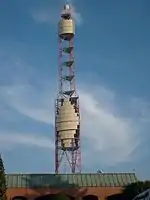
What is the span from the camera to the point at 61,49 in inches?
3802

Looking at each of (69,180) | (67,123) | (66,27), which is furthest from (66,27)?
(69,180)

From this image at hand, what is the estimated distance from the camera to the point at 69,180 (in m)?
73.0

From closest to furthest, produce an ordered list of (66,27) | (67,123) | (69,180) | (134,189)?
(134,189) → (69,180) → (67,123) → (66,27)

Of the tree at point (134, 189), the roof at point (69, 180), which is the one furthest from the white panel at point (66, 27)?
the tree at point (134, 189)

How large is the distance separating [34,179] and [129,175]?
15552 mm

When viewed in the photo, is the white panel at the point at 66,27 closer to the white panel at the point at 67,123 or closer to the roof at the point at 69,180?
the white panel at the point at 67,123

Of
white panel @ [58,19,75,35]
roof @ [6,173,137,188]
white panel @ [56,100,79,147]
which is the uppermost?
white panel @ [58,19,75,35]

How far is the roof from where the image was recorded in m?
71.8

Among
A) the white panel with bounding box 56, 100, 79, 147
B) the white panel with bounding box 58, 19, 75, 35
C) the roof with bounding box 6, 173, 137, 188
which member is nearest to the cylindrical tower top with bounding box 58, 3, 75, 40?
the white panel with bounding box 58, 19, 75, 35

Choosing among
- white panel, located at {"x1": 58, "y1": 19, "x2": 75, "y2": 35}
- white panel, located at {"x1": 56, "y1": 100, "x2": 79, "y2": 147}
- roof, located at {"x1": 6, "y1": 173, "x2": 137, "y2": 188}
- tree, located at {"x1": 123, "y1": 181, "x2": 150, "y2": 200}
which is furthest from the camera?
white panel, located at {"x1": 58, "y1": 19, "x2": 75, "y2": 35}

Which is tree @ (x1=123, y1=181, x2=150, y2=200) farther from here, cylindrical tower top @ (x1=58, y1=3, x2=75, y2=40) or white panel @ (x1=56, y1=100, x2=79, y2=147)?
cylindrical tower top @ (x1=58, y1=3, x2=75, y2=40)

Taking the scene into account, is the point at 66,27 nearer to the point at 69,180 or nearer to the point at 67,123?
the point at 67,123

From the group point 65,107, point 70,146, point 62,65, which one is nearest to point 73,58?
point 62,65

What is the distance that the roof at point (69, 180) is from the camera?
71.8 meters
